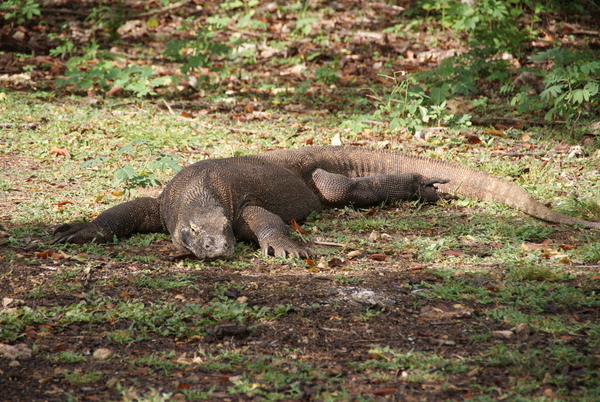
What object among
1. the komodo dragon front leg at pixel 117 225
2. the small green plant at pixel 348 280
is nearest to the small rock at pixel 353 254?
the small green plant at pixel 348 280

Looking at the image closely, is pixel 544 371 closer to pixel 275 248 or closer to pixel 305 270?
pixel 305 270

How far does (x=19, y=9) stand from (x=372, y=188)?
7.59 m

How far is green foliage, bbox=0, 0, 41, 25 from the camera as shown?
9266 millimetres

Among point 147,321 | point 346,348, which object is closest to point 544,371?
point 346,348

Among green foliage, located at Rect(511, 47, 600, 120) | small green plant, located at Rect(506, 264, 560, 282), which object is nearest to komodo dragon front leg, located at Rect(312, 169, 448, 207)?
green foliage, located at Rect(511, 47, 600, 120)

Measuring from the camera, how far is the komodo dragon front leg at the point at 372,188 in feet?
18.1

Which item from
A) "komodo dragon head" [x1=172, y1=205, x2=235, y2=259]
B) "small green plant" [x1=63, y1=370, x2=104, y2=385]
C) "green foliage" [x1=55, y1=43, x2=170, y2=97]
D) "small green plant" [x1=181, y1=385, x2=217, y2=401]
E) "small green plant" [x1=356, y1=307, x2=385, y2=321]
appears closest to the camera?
"small green plant" [x1=181, y1=385, x2=217, y2=401]

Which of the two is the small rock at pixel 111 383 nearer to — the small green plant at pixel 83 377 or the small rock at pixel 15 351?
the small green plant at pixel 83 377

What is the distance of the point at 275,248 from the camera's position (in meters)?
4.25

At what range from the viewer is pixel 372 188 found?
5.55 meters

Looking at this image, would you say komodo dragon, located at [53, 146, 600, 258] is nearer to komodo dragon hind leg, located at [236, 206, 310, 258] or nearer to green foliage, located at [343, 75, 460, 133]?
komodo dragon hind leg, located at [236, 206, 310, 258]

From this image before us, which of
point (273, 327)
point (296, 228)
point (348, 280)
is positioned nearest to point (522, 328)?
point (348, 280)

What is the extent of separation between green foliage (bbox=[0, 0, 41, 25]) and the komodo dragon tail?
602 centimetres

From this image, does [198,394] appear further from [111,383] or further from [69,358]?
[69,358]
